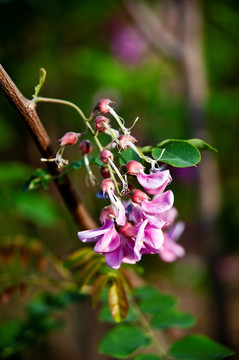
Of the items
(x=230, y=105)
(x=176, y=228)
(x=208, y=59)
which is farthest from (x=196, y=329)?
(x=176, y=228)

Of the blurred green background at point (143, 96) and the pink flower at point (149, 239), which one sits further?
the blurred green background at point (143, 96)

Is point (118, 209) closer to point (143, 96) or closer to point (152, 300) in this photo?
point (152, 300)

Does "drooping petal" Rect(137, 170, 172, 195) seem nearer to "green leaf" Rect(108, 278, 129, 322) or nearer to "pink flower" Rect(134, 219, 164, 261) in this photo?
"pink flower" Rect(134, 219, 164, 261)

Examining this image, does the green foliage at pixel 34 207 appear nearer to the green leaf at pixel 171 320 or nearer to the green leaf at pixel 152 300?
the green leaf at pixel 152 300

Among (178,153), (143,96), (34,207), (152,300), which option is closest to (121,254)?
(178,153)

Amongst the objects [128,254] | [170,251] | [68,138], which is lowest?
[170,251]

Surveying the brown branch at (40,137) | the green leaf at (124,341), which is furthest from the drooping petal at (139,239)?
the green leaf at (124,341)
